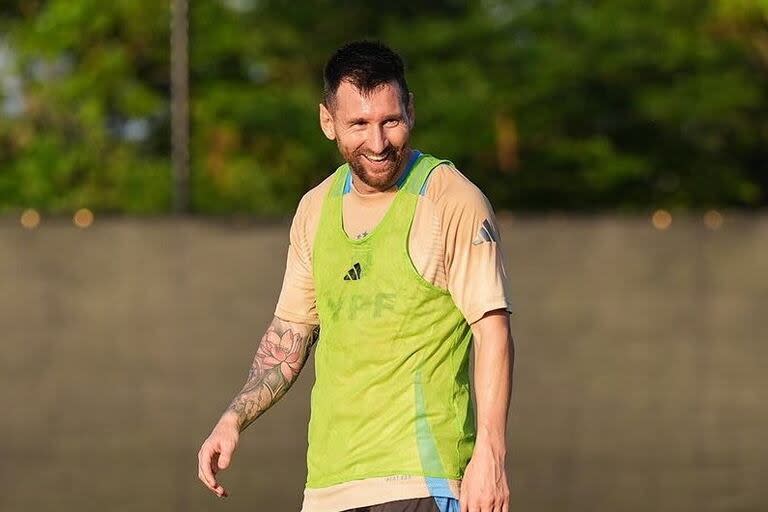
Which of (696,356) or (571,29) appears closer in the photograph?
(696,356)

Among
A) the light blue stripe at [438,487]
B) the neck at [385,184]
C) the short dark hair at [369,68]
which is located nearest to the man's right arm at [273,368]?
the neck at [385,184]

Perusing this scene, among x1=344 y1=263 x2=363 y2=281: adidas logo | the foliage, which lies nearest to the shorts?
x1=344 y1=263 x2=363 y2=281: adidas logo

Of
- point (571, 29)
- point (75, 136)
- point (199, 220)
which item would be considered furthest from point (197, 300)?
point (571, 29)

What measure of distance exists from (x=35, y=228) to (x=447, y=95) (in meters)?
14.1

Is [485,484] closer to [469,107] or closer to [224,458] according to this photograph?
[224,458]

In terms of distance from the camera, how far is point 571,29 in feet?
77.8

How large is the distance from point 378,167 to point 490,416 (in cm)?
63

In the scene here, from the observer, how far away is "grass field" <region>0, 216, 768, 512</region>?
9.03 metres

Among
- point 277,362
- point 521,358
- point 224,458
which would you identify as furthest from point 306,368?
point 224,458

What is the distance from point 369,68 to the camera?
4125 millimetres

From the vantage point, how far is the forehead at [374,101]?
13.5 feet

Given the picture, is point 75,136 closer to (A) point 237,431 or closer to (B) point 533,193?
(B) point 533,193

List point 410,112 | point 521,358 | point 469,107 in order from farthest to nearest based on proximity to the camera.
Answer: point 469,107
point 521,358
point 410,112

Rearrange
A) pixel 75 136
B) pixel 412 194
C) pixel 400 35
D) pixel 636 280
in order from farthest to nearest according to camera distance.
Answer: pixel 400 35 → pixel 75 136 → pixel 636 280 → pixel 412 194
